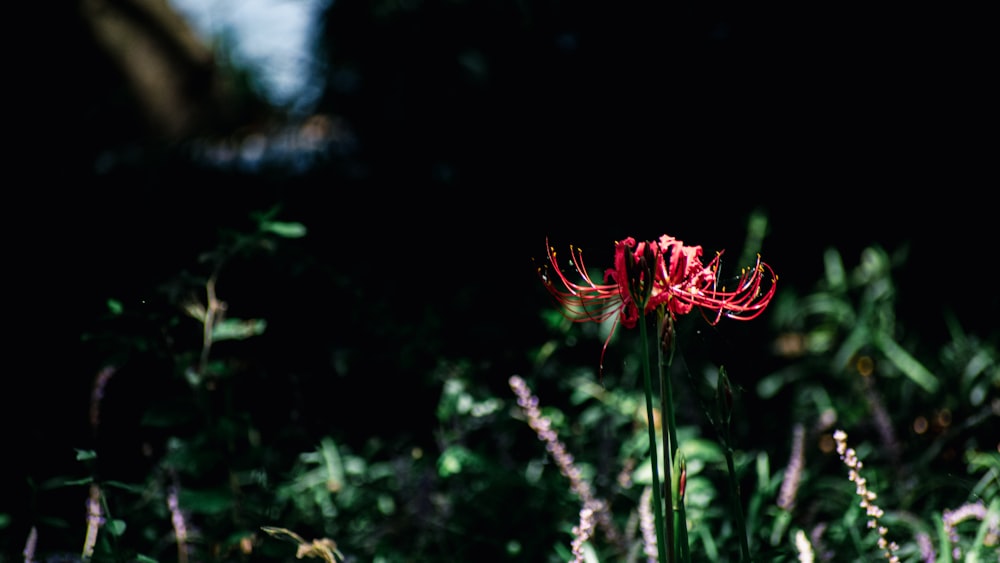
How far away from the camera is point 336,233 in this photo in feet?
7.80

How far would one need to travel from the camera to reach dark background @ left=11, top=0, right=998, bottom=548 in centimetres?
218

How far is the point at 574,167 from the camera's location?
2340 mm

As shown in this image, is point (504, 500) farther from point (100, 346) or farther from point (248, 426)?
point (100, 346)

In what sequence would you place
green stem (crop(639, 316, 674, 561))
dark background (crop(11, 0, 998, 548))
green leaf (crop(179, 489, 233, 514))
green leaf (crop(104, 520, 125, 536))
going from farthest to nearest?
dark background (crop(11, 0, 998, 548)) < green leaf (crop(179, 489, 233, 514)) < green leaf (crop(104, 520, 125, 536)) < green stem (crop(639, 316, 674, 561))

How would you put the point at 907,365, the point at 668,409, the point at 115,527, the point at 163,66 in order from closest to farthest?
the point at 668,409 → the point at 115,527 → the point at 907,365 → the point at 163,66

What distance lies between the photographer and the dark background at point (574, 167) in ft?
7.16

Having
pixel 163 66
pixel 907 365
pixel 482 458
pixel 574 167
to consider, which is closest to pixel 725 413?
pixel 482 458

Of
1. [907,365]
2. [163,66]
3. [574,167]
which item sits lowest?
[907,365]

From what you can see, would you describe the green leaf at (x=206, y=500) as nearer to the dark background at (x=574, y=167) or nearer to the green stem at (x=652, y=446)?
the dark background at (x=574, y=167)

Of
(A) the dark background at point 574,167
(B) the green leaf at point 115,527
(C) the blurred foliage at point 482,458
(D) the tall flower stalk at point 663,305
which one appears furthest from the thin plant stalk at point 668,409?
(A) the dark background at point 574,167

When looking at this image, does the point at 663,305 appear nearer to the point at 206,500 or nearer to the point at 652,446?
the point at 652,446

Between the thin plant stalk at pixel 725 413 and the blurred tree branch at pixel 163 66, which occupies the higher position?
the blurred tree branch at pixel 163 66

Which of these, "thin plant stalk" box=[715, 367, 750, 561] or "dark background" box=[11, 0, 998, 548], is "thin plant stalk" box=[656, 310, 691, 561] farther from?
"dark background" box=[11, 0, 998, 548]

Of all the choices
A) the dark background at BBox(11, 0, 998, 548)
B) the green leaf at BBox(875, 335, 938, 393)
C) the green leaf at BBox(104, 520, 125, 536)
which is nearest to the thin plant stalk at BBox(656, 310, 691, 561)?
the green leaf at BBox(104, 520, 125, 536)
